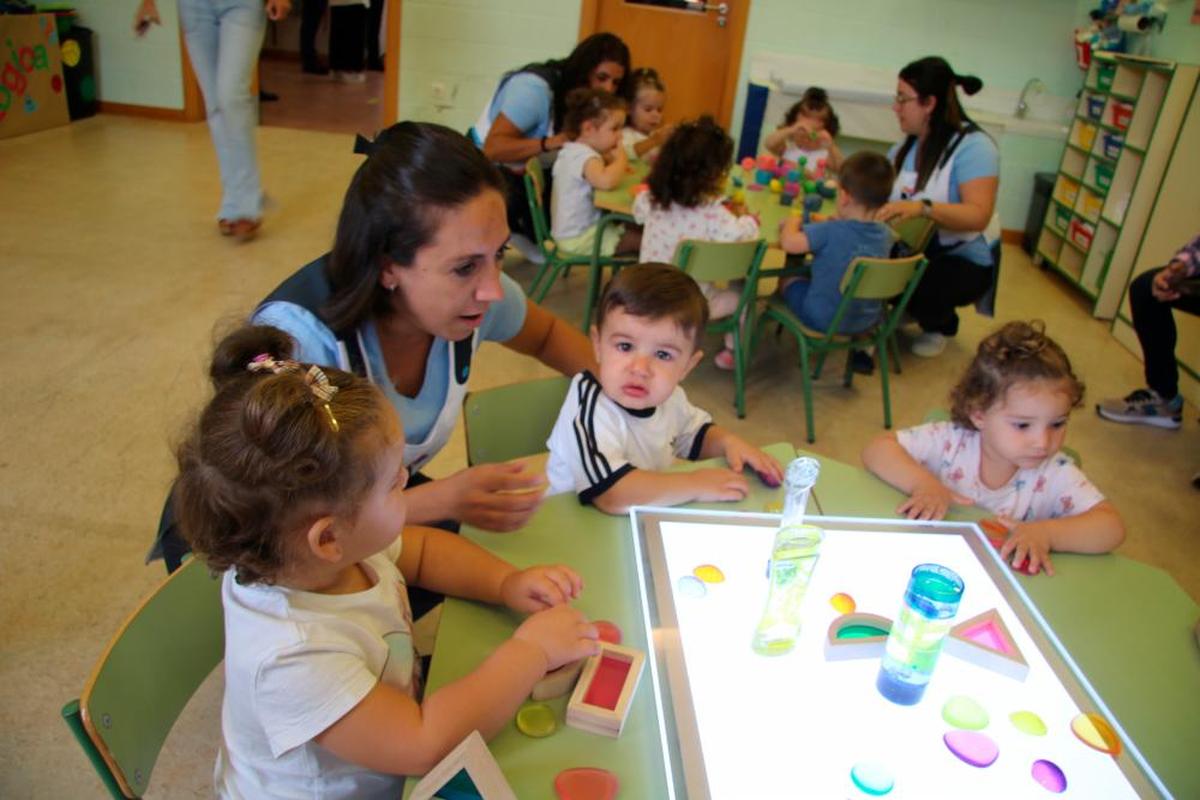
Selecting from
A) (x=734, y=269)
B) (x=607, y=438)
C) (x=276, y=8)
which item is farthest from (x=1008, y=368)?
(x=276, y=8)

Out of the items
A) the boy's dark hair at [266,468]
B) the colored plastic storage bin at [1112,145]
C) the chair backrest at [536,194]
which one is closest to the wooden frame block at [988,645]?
the boy's dark hair at [266,468]

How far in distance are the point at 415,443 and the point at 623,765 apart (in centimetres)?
82

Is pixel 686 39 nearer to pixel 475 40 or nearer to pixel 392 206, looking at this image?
pixel 475 40

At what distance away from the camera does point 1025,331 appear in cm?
158

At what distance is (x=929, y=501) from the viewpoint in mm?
1396

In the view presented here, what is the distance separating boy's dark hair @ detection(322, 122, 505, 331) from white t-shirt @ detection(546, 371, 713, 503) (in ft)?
1.21

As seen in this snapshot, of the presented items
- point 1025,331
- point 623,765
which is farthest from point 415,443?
point 1025,331

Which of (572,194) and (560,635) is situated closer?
(560,635)

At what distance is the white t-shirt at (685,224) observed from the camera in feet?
10.0

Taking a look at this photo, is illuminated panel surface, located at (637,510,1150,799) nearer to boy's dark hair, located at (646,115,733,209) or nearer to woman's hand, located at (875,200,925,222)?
boy's dark hair, located at (646,115,733,209)

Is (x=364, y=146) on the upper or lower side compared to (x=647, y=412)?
upper

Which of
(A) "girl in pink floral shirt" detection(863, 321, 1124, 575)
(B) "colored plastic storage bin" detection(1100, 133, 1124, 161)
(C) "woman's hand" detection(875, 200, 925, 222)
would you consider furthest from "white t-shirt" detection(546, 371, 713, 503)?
(B) "colored plastic storage bin" detection(1100, 133, 1124, 161)

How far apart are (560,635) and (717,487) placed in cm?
45

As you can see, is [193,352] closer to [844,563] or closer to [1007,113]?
[844,563]
